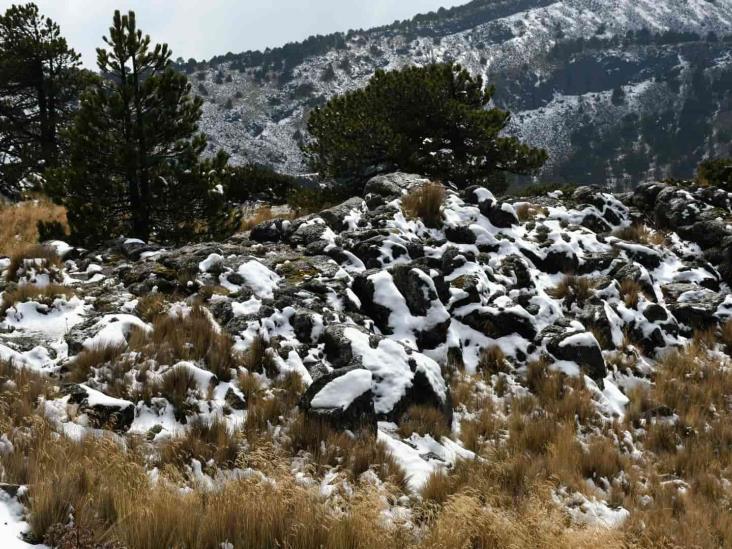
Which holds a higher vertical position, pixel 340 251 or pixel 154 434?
pixel 340 251

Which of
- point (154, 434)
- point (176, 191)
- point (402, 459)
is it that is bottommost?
point (402, 459)

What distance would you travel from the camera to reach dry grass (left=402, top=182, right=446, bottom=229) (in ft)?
34.8

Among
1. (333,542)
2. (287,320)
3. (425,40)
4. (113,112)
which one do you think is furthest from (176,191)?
(425,40)

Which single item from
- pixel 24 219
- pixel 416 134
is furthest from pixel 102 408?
pixel 416 134

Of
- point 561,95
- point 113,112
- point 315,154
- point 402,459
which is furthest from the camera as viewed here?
point 561,95

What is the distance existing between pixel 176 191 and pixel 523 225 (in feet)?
26.5

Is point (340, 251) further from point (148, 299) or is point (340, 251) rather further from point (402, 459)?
point (402, 459)

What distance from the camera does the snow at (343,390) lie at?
188 inches

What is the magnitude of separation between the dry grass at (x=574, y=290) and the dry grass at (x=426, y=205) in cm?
284

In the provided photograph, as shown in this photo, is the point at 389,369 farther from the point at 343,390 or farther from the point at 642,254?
the point at 642,254

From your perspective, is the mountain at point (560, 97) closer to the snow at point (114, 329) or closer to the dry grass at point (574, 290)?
the dry grass at point (574, 290)

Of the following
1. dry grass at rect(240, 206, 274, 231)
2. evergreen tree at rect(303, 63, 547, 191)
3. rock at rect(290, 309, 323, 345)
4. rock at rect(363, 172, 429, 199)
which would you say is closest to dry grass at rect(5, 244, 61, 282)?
rock at rect(290, 309, 323, 345)

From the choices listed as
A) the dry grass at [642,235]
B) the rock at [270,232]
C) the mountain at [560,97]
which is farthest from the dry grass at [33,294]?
the mountain at [560,97]

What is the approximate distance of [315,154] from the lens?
58.3 ft
